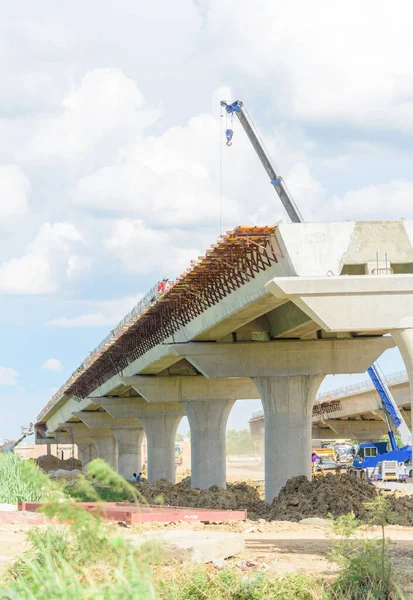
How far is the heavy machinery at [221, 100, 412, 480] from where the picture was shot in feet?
148

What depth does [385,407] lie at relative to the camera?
64.4 meters

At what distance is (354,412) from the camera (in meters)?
88.6

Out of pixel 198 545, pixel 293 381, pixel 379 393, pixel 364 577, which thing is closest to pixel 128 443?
pixel 379 393

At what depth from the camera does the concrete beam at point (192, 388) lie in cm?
4938

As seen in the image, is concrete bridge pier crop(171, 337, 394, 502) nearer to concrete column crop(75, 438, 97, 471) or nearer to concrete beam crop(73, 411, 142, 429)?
concrete beam crop(73, 411, 142, 429)

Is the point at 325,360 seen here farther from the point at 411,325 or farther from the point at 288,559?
the point at 288,559

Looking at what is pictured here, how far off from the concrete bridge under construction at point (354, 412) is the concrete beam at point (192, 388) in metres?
26.6

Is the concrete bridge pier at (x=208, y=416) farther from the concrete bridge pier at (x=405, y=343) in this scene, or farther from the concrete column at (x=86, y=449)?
the concrete column at (x=86, y=449)

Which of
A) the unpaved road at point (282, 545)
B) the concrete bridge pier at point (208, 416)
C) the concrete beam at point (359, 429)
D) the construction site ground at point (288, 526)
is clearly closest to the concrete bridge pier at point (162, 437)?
the concrete bridge pier at point (208, 416)

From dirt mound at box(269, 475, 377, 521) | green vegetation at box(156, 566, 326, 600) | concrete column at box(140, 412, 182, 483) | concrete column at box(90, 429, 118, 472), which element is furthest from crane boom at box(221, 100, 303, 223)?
concrete column at box(90, 429, 118, 472)

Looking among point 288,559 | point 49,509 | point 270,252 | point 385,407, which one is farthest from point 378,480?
point 49,509

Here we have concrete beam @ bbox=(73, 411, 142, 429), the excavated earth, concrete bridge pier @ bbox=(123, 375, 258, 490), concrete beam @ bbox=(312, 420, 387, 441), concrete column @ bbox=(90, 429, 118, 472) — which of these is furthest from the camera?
concrete column @ bbox=(90, 429, 118, 472)

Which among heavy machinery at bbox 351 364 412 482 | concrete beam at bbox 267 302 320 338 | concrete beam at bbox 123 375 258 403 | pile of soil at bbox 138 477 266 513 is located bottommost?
pile of soil at bbox 138 477 266 513

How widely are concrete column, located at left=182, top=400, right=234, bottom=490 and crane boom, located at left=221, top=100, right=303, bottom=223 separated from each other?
1051cm
